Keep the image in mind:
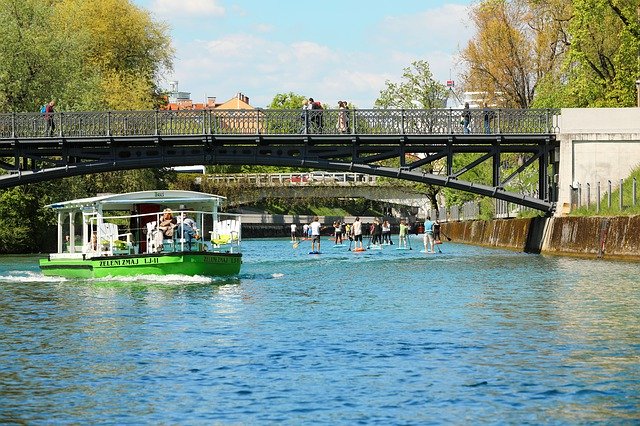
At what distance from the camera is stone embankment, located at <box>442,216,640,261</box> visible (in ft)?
158

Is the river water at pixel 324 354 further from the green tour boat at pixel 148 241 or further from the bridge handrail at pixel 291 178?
the bridge handrail at pixel 291 178

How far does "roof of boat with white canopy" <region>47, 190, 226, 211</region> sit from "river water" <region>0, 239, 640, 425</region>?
5296 mm

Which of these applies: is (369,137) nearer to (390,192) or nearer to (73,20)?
(73,20)

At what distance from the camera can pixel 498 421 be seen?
51.9ft

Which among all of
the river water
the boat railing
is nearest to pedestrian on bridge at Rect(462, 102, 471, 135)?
the boat railing

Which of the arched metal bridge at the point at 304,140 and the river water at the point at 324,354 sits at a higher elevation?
the arched metal bridge at the point at 304,140

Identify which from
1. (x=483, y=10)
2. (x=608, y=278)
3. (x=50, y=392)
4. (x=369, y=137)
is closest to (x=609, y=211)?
(x=369, y=137)

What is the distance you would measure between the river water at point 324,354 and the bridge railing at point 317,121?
2132cm

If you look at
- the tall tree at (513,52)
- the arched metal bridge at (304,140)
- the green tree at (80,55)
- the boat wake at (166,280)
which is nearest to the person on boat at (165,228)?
the boat wake at (166,280)

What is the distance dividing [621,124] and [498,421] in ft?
147

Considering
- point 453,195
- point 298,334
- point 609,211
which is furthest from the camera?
point 453,195

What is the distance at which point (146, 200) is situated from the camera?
43.2 meters

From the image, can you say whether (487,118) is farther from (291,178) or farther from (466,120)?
(291,178)

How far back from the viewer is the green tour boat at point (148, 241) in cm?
4062
